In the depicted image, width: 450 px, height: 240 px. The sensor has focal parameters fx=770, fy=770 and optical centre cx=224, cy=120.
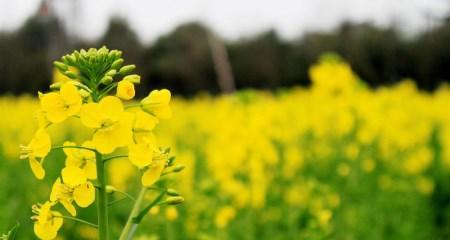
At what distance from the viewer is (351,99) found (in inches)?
178

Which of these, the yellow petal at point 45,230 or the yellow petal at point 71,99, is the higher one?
the yellow petal at point 71,99

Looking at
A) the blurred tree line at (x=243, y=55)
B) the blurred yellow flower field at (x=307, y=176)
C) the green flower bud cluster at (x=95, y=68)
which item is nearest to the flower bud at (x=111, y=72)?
the green flower bud cluster at (x=95, y=68)

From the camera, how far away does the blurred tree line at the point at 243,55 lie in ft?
43.7

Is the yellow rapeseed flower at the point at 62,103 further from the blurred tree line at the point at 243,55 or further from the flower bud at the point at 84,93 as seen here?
the blurred tree line at the point at 243,55

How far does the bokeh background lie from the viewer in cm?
373

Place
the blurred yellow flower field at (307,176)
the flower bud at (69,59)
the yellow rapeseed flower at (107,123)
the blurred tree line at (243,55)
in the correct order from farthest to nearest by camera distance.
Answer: the blurred tree line at (243,55) < the blurred yellow flower field at (307,176) < the flower bud at (69,59) < the yellow rapeseed flower at (107,123)

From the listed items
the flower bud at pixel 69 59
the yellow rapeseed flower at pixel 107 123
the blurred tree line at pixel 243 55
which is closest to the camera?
the yellow rapeseed flower at pixel 107 123

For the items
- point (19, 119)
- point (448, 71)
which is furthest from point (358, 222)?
point (448, 71)

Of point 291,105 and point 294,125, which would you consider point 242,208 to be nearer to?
point 294,125

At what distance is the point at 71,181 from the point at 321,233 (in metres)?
1.24

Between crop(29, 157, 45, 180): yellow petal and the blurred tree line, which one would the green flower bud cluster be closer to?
crop(29, 157, 45, 180): yellow petal

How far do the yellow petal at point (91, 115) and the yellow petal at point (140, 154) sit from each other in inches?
2.4

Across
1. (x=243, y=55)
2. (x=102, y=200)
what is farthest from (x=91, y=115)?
(x=243, y=55)

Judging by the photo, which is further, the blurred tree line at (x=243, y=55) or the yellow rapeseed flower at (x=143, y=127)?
the blurred tree line at (x=243, y=55)
